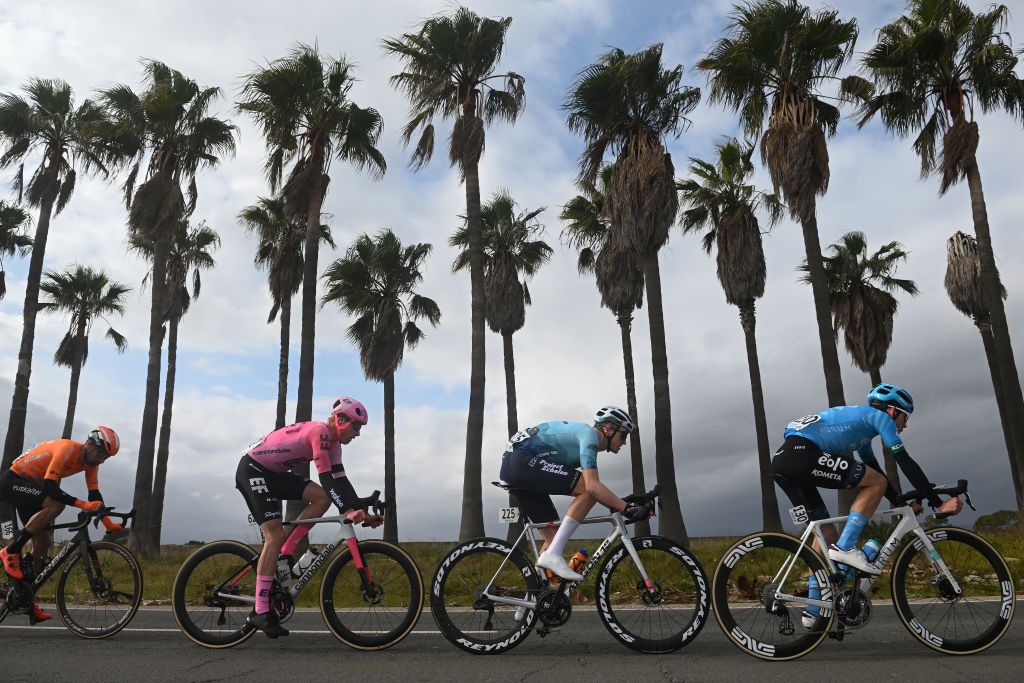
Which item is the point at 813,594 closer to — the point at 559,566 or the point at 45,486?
the point at 559,566

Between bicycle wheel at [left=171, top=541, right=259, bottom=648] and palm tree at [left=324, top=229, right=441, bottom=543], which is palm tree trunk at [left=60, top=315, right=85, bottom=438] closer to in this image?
palm tree at [left=324, top=229, right=441, bottom=543]

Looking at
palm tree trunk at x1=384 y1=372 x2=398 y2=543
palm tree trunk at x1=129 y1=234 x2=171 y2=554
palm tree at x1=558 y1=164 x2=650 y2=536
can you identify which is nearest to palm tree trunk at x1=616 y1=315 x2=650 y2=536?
palm tree at x1=558 y1=164 x2=650 y2=536

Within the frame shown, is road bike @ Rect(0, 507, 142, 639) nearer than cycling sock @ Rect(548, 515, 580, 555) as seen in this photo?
No

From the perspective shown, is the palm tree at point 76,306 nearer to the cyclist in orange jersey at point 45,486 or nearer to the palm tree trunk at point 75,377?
the palm tree trunk at point 75,377

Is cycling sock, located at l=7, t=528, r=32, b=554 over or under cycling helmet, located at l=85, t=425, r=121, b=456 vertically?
under

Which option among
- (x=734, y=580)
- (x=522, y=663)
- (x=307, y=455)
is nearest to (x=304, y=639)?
(x=307, y=455)

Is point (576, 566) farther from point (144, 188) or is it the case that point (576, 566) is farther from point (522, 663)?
point (144, 188)

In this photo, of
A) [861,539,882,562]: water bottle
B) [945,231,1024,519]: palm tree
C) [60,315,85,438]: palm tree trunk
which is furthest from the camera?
[60,315,85,438]: palm tree trunk

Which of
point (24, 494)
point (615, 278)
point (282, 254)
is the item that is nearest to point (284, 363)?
point (282, 254)

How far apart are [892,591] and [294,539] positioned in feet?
15.5

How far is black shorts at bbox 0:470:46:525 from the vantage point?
785 cm

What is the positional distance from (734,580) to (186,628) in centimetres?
459

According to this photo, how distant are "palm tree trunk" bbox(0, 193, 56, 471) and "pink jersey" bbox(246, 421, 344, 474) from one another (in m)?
24.6

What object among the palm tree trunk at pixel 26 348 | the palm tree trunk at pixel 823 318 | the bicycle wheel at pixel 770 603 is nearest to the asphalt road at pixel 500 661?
the bicycle wheel at pixel 770 603
